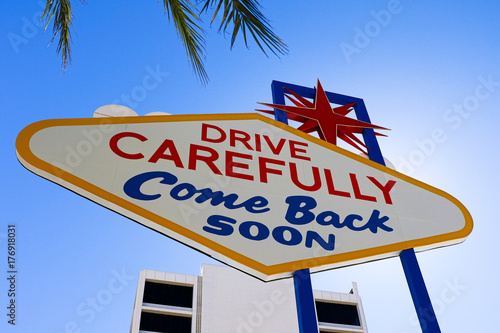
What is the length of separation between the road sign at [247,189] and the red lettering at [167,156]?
11 millimetres

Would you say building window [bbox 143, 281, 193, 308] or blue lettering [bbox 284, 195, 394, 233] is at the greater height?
building window [bbox 143, 281, 193, 308]

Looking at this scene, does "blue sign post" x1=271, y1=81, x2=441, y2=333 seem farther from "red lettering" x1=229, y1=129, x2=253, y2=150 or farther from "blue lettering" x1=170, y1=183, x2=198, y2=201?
"blue lettering" x1=170, y1=183, x2=198, y2=201

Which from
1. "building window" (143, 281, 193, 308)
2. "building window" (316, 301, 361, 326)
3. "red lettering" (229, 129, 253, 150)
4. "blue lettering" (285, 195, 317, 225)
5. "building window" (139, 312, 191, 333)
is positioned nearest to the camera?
"blue lettering" (285, 195, 317, 225)

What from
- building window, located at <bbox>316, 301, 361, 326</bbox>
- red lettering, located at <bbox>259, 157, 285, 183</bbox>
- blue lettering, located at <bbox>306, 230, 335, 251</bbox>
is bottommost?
blue lettering, located at <bbox>306, 230, 335, 251</bbox>

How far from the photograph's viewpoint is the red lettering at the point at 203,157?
542 cm

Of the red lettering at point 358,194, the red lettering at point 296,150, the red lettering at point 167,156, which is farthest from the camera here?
the red lettering at point 296,150

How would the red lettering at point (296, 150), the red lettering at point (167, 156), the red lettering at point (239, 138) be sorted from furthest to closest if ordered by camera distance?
the red lettering at point (296, 150) < the red lettering at point (239, 138) < the red lettering at point (167, 156)

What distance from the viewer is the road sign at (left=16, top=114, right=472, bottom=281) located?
15.5 ft

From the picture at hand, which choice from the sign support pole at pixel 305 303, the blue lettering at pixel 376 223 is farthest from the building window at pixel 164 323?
the sign support pole at pixel 305 303

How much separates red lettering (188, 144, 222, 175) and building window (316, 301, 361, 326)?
27.5 meters

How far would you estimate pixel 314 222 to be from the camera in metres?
5.16

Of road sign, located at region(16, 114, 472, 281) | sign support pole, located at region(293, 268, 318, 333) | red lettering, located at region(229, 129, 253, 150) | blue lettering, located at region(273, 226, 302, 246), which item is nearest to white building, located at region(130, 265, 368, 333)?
red lettering, located at region(229, 129, 253, 150)

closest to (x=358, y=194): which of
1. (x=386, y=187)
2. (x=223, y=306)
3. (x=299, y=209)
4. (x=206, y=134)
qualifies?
(x=386, y=187)

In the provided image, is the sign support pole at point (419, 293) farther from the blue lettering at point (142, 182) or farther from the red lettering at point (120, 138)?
the red lettering at point (120, 138)
